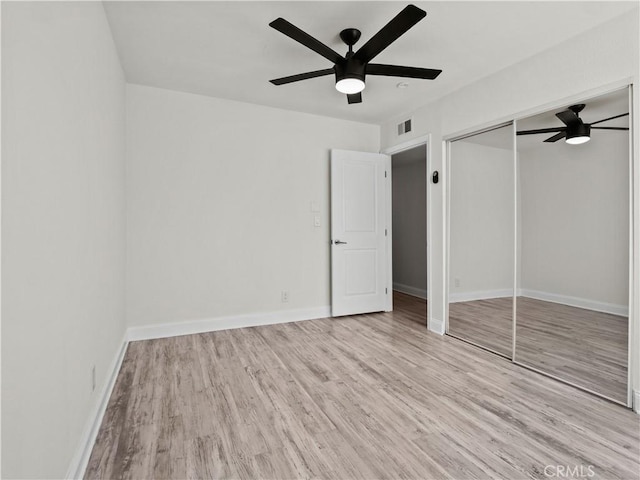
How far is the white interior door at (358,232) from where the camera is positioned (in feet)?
14.8

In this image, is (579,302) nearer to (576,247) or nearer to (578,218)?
(576,247)

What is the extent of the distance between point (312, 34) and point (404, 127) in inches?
83.2

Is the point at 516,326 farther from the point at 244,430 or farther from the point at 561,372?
the point at 244,430

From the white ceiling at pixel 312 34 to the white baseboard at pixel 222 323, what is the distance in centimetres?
254

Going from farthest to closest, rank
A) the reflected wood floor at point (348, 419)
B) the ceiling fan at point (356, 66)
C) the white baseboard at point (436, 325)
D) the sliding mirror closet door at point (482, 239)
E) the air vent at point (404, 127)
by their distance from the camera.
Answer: the air vent at point (404, 127)
the white baseboard at point (436, 325)
the sliding mirror closet door at point (482, 239)
the ceiling fan at point (356, 66)
the reflected wood floor at point (348, 419)

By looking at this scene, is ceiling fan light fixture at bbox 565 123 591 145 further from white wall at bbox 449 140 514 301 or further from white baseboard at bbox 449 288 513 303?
white baseboard at bbox 449 288 513 303

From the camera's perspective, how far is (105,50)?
245cm

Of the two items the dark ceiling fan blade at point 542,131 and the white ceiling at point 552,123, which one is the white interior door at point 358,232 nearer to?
the white ceiling at point 552,123

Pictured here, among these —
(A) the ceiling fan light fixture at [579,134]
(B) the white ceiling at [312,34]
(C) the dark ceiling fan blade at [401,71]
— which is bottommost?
(A) the ceiling fan light fixture at [579,134]

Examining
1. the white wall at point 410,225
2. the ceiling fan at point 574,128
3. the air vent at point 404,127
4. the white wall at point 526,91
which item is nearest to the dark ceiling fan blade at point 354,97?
the white wall at point 526,91

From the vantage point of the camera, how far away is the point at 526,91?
2955mm

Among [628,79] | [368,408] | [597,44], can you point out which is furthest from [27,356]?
[597,44]

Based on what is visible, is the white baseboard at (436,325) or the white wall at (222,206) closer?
the white wall at (222,206)

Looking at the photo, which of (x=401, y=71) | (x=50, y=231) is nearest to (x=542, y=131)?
(x=401, y=71)
